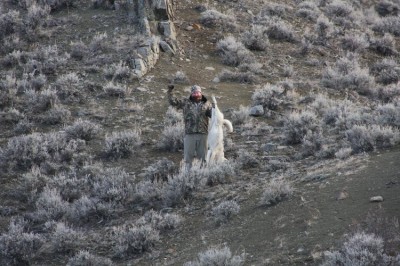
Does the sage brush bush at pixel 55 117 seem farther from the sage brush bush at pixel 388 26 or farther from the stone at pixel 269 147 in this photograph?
the sage brush bush at pixel 388 26

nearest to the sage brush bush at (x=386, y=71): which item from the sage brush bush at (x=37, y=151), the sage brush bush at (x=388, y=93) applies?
the sage brush bush at (x=388, y=93)

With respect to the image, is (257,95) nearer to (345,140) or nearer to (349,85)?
(349,85)

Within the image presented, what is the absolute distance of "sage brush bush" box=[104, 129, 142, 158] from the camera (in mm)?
14023

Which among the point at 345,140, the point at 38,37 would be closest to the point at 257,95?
the point at 345,140

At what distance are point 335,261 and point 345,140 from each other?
6087mm

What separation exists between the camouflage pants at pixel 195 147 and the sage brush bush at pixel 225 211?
2.60m

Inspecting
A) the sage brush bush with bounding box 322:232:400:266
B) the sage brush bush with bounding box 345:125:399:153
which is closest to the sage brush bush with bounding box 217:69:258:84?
the sage brush bush with bounding box 345:125:399:153

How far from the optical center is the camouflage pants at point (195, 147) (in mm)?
12266

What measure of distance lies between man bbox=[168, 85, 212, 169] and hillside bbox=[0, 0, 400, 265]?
25.6 inches

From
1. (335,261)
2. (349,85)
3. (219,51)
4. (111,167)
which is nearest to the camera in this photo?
(335,261)

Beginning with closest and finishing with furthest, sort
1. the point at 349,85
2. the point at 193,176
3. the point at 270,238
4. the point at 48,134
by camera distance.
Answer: the point at 270,238 → the point at 193,176 → the point at 48,134 → the point at 349,85

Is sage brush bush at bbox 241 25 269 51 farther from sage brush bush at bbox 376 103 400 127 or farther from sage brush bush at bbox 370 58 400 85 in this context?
sage brush bush at bbox 376 103 400 127

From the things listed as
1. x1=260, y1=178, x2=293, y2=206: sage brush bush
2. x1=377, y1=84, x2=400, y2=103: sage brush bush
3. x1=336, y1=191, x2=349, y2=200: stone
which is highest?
x1=336, y1=191, x2=349, y2=200: stone

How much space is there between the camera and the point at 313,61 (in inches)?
836
